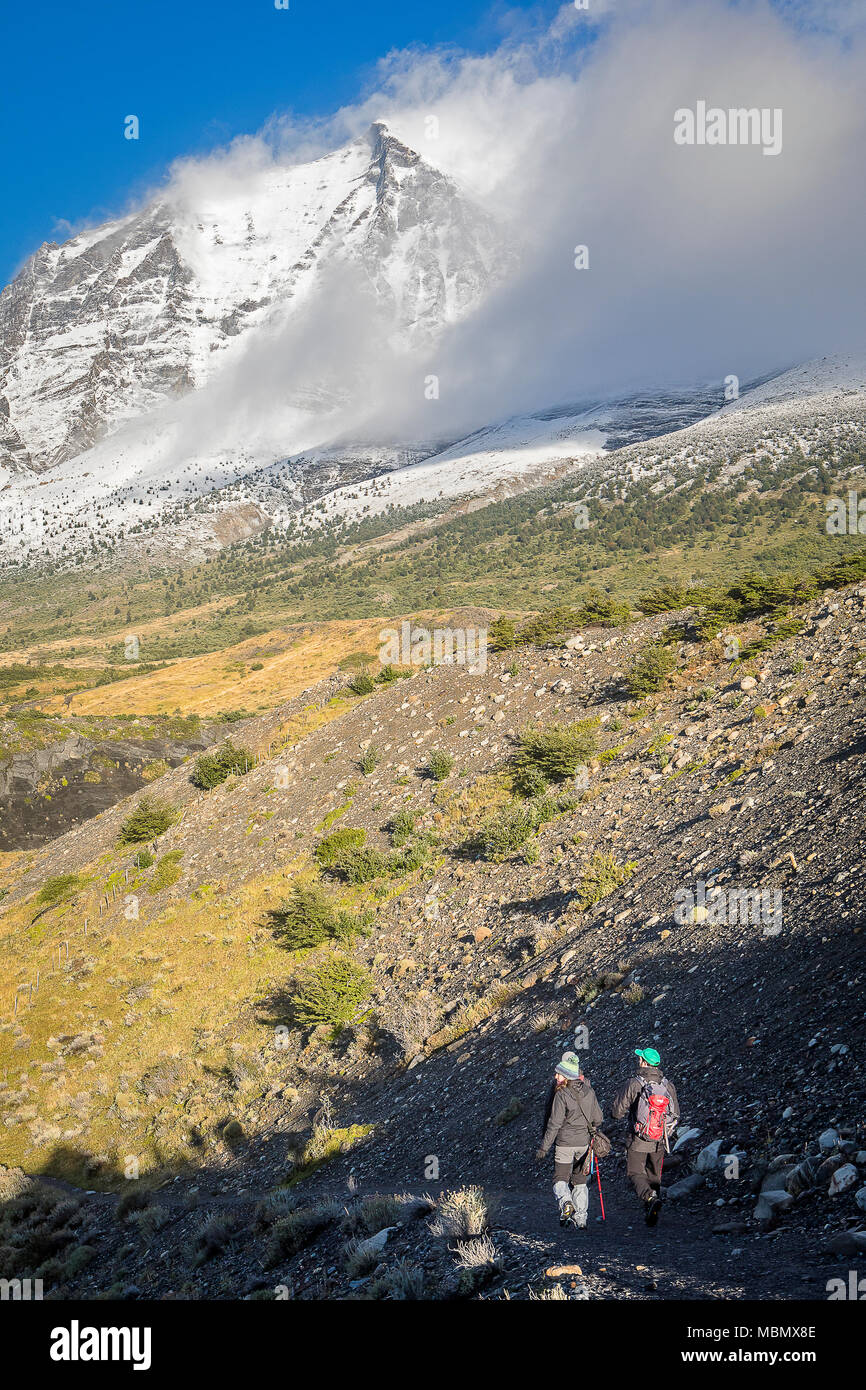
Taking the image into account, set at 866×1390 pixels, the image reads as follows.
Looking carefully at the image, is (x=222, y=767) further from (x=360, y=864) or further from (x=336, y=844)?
(x=360, y=864)

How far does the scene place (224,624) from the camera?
127 metres

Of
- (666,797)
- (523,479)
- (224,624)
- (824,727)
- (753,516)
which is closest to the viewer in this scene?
(824,727)

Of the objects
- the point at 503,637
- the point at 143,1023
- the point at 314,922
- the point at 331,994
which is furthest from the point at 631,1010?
the point at 503,637

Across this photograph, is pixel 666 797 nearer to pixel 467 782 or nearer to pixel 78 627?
pixel 467 782

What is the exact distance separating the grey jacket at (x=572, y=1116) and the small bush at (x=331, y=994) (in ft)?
31.5

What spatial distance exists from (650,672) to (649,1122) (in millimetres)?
18283

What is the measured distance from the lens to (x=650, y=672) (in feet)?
77.8

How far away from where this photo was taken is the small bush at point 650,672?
2342 centimetres

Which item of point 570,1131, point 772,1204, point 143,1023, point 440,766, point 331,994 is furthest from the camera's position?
point 440,766

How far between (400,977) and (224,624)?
117471 millimetres

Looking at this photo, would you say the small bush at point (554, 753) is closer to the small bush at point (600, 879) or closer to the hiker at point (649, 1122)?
the small bush at point (600, 879)

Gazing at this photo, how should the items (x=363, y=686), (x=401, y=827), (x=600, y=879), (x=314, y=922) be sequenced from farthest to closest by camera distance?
1. (x=363, y=686)
2. (x=401, y=827)
3. (x=314, y=922)
4. (x=600, y=879)
